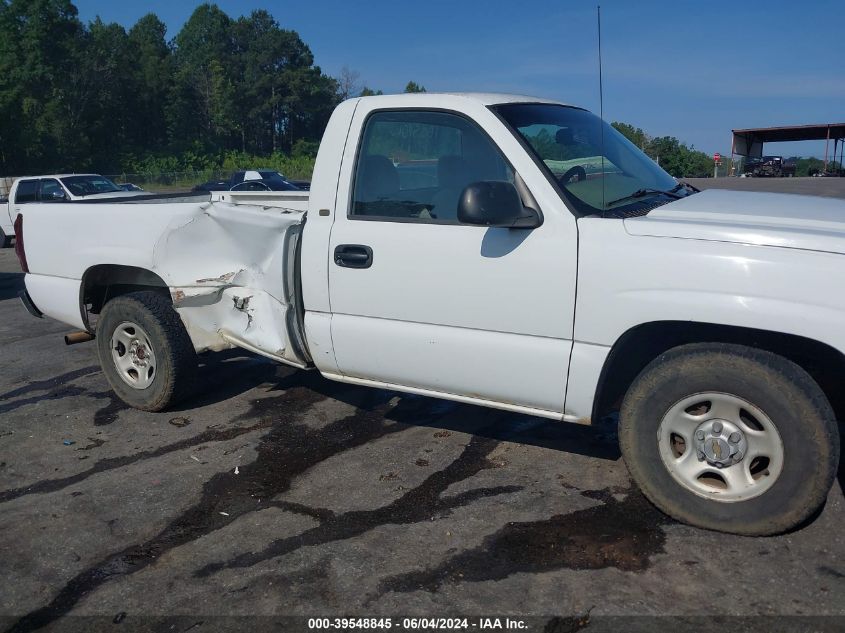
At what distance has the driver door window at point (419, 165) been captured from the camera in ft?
13.4

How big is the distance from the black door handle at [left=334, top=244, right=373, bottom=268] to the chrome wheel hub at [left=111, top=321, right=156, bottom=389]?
1818 millimetres

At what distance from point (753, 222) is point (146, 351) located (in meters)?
3.94

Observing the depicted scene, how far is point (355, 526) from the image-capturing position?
375 cm

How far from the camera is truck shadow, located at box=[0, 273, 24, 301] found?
37.0 ft

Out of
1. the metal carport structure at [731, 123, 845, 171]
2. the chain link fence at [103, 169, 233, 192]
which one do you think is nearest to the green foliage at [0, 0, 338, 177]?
the chain link fence at [103, 169, 233, 192]

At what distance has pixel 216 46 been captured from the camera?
325ft

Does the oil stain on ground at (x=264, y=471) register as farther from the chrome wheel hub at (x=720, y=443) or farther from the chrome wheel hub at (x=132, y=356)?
the chrome wheel hub at (x=720, y=443)

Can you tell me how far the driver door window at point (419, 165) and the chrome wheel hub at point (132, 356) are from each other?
2.02 metres

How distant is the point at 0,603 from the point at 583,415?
8.80 ft

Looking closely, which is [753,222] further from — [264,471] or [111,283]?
[111,283]

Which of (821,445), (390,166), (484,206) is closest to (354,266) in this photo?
(390,166)

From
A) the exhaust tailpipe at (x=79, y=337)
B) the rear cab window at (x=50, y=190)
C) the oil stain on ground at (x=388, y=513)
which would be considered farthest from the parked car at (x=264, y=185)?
the oil stain on ground at (x=388, y=513)

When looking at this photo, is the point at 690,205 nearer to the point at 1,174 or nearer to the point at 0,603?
the point at 0,603

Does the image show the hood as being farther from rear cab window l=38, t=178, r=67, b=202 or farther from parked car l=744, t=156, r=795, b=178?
parked car l=744, t=156, r=795, b=178
